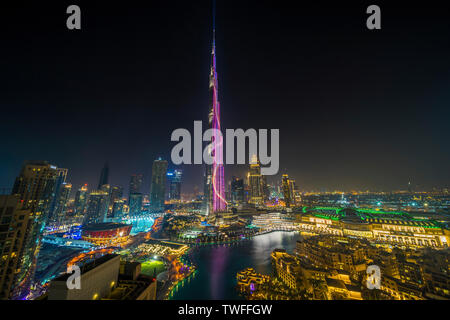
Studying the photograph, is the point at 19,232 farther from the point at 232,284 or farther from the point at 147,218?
the point at 147,218

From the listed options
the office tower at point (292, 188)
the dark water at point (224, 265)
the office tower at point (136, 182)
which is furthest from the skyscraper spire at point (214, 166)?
the office tower at point (136, 182)

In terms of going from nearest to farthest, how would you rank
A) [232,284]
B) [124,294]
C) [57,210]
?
[124,294], [232,284], [57,210]

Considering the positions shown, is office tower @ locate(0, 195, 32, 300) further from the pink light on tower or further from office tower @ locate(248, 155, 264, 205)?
office tower @ locate(248, 155, 264, 205)

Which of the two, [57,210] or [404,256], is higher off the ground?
[404,256]

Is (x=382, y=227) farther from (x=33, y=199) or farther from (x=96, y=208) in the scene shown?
(x=96, y=208)

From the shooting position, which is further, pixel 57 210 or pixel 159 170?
pixel 159 170

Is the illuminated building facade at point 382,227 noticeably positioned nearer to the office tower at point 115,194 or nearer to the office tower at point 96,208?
the office tower at point 96,208
